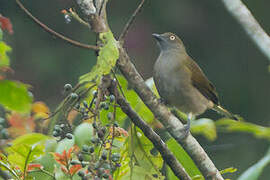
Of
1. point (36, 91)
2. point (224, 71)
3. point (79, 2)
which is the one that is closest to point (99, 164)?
point (79, 2)

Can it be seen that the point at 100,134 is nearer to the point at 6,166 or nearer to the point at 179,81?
the point at 6,166

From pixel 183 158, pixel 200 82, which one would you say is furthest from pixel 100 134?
pixel 200 82

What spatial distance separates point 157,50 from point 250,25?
6342mm

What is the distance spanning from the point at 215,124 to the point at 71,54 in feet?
20.8

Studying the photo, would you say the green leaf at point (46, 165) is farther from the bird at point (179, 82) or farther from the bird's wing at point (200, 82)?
the bird's wing at point (200, 82)

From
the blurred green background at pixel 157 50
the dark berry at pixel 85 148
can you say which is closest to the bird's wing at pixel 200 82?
the dark berry at pixel 85 148

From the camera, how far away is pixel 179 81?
3713 millimetres

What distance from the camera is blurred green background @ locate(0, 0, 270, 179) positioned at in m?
8.66

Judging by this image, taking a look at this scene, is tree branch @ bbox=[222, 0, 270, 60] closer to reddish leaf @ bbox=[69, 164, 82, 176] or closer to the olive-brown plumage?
the olive-brown plumage

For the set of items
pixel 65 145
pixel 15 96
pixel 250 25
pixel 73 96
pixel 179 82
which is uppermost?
pixel 15 96

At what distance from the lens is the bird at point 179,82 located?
143 inches

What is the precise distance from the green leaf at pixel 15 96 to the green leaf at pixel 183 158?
4.50 ft

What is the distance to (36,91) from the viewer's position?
8648mm

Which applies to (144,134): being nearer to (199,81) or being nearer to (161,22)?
(199,81)
